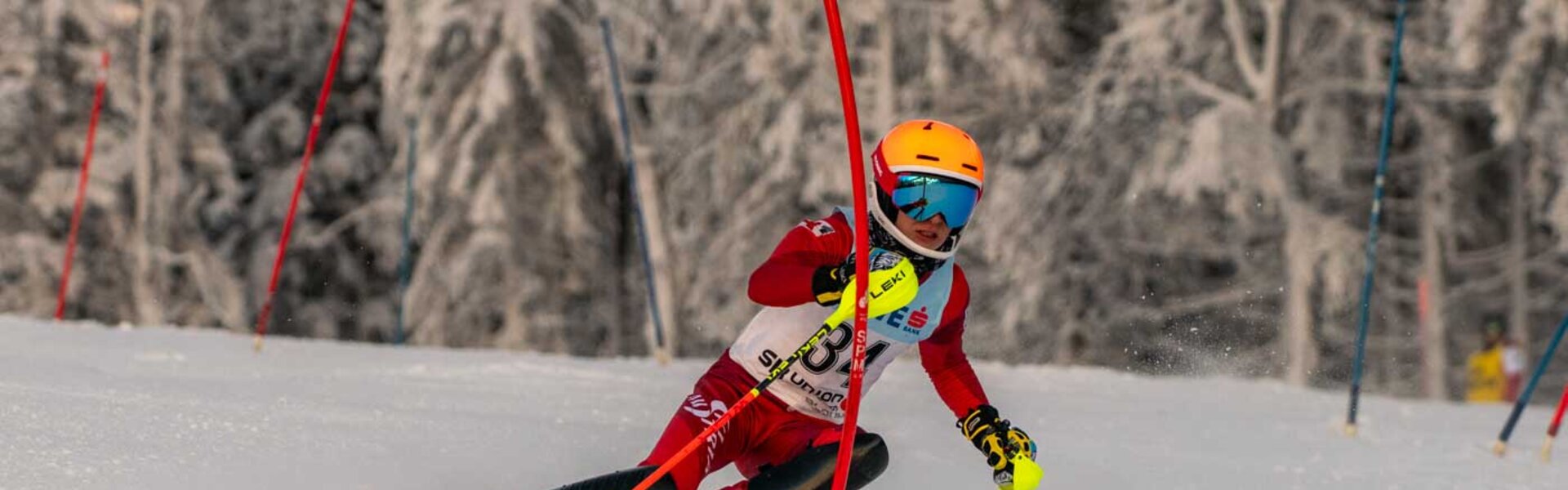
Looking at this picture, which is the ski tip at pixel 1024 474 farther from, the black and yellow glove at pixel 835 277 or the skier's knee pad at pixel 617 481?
the skier's knee pad at pixel 617 481

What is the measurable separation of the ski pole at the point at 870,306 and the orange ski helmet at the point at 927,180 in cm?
15

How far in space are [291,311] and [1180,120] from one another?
41.4 feet

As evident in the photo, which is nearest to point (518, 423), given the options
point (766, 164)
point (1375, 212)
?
point (1375, 212)

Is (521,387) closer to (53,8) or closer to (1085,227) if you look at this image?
(1085,227)

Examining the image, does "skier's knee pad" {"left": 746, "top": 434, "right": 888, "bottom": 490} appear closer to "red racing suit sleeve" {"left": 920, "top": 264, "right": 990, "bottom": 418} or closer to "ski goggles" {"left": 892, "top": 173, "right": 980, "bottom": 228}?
"red racing suit sleeve" {"left": 920, "top": 264, "right": 990, "bottom": 418}

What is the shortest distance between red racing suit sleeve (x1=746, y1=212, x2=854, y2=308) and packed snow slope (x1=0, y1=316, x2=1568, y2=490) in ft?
4.42

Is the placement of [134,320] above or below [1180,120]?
below

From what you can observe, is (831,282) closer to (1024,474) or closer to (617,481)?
(617,481)

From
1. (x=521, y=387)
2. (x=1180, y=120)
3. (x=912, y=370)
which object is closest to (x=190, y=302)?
(x=1180, y=120)

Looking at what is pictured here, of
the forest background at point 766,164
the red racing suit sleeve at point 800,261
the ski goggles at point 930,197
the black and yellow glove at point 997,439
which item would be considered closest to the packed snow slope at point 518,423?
the black and yellow glove at point 997,439

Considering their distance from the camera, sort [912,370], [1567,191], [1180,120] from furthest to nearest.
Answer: [1180,120] < [1567,191] < [912,370]

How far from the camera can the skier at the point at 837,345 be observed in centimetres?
417

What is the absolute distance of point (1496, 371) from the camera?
1648 cm

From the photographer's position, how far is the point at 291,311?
25.9 m
